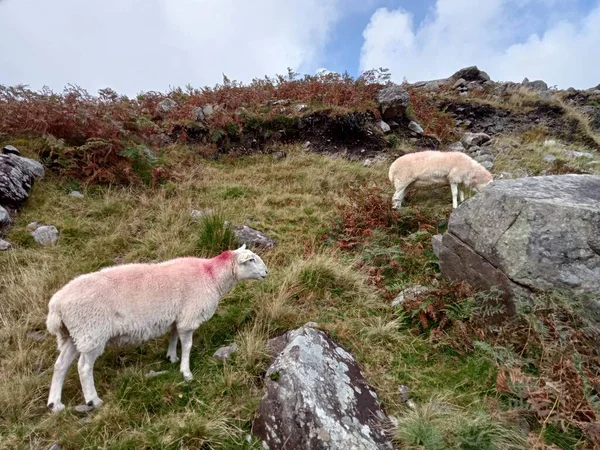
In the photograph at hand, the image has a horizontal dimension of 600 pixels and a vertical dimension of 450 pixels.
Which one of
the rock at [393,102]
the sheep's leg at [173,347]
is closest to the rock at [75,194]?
the sheep's leg at [173,347]

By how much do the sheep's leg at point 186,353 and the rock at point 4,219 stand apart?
5.23 meters

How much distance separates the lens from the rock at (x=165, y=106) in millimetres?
14275

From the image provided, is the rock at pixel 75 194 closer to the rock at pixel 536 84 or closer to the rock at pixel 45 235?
the rock at pixel 45 235

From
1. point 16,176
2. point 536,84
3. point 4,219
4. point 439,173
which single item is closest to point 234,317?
point 4,219

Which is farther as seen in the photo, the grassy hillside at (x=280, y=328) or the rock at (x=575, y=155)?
the rock at (x=575, y=155)

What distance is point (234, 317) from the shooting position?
205 inches

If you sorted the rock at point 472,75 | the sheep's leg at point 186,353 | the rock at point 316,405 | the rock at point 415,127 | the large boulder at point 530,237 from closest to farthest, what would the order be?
1. the rock at point 316,405
2. the sheep's leg at point 186,353
3. the large boulder at point 530,237
4. the rock at point 415,127
5. the rock at point 472,75

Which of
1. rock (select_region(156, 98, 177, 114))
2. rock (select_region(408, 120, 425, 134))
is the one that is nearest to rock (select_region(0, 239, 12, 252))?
rock (select_region(156, 98, 177, 114))

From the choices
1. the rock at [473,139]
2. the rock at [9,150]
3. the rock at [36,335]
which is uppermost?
the rock at [473,139]

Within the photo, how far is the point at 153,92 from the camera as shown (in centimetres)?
1591

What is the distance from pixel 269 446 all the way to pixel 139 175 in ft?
26.8

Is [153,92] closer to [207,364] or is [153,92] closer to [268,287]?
[268,287]

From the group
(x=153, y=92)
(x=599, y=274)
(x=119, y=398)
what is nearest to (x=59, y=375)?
(x=119, y=398)

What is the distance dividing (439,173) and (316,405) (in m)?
6.80
